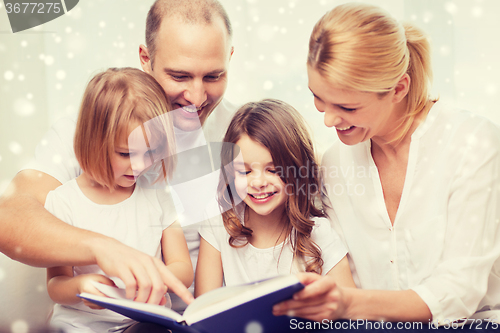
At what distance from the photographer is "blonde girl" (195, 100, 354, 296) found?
4.22 feet

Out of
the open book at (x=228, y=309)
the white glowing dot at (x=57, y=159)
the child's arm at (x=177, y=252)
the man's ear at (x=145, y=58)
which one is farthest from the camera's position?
the man's ear at (x=145, y=58)

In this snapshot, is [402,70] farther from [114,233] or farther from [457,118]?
[114,233]

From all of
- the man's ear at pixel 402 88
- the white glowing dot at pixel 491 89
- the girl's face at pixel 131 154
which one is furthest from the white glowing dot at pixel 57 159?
the white glowing dot at pixel 491 89

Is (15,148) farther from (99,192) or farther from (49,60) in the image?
(99,192)

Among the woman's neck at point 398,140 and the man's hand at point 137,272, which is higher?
the woman's neck at point 398,140

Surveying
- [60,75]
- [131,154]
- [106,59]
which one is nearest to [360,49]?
[131,154]

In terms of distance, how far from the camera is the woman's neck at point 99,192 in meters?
1.28

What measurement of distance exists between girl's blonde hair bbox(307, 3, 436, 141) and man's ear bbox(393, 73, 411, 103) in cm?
2

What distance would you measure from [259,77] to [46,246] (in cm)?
115

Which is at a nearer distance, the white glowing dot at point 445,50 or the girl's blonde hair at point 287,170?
the girl's blonde hair at point 287,170

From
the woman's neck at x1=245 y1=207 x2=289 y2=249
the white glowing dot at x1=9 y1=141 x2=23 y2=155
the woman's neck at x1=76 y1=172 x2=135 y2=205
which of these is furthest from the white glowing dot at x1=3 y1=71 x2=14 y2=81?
the woman's neck at x1=245 y1=207 x2=289 y2=249

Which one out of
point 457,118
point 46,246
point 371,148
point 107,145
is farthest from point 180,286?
point 457,118

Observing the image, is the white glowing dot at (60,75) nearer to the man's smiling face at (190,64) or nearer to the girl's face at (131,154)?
the man's smiling face at (190,64)

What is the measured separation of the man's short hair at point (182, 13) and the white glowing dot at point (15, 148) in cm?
72
